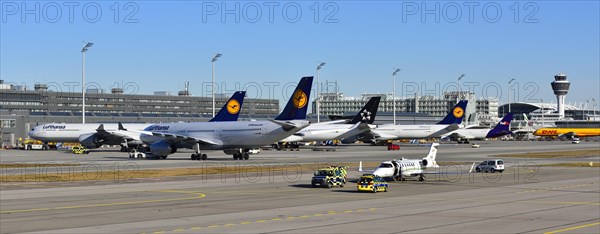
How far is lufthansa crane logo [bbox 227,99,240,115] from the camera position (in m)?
125

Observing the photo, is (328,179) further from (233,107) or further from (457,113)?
(457,113)

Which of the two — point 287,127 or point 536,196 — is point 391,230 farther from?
point 287,127

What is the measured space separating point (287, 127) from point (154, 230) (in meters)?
61.1

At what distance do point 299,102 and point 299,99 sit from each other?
0.37m

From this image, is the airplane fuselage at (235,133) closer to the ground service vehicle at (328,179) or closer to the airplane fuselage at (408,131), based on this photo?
the ground service vehicle at (328,179)

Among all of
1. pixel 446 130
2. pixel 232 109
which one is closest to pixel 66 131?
pixel 232 109

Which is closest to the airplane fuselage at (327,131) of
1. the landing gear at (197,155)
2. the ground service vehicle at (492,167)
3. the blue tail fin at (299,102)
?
the landing gear at (197,155)

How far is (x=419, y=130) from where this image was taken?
7352 inches

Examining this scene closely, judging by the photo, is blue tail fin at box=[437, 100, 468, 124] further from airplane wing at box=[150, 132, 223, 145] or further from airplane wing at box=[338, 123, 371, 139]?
airplane wing at box=[150, 132, 223, 145]

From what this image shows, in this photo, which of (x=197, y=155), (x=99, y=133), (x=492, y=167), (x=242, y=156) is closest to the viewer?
(x=492, y=167)

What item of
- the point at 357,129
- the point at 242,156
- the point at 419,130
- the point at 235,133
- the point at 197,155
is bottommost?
the point at 242,156

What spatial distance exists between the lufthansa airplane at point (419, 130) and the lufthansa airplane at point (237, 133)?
81872mm

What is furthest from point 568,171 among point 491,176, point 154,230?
point 154,230

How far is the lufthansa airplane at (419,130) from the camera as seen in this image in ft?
597
